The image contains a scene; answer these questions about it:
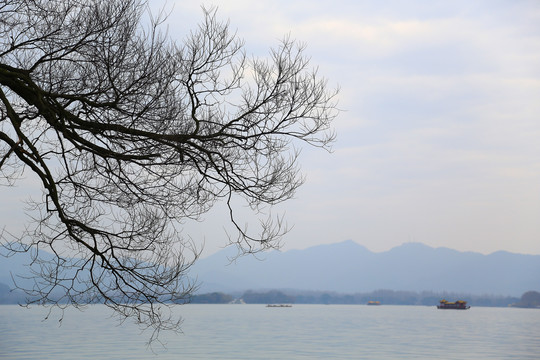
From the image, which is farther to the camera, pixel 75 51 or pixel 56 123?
pixel 75 51

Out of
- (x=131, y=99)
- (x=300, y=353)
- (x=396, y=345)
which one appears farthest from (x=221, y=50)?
(x=396, y=345)

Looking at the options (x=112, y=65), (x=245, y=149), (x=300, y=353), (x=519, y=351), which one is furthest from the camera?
(x=519, y=351)

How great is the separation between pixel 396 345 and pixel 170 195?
3673 cm

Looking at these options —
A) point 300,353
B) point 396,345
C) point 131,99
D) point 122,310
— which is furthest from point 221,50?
point 396,345

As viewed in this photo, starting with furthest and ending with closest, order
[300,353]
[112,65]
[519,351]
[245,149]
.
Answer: [519,351] < [300,353] < [245,149] < [112,65]

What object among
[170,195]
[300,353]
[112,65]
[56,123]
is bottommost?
[300,353]

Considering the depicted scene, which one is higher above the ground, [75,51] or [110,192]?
[75,51]

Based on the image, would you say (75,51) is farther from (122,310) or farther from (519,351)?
(519,351)

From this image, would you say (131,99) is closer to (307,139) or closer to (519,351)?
(307,139)

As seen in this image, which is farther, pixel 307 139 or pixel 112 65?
pixel 307 139

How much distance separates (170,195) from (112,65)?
201cm

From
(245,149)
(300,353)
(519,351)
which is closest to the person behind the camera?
(245,149)

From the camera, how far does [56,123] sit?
860cm

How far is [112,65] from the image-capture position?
8578mm
